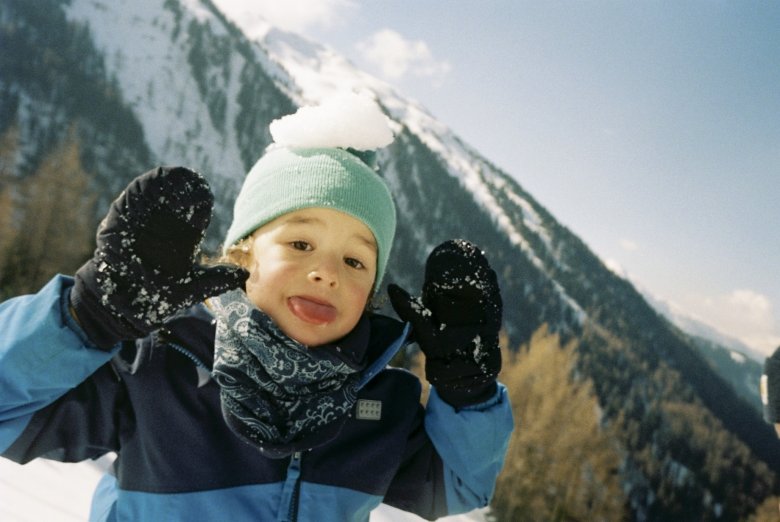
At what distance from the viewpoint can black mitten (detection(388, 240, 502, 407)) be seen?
1.25 m

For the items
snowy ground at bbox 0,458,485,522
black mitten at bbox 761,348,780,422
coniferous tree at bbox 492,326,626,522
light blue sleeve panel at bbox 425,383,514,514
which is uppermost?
black mitten at bbox 761,348,780,422

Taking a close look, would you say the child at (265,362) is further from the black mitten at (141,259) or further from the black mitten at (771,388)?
the black mitten at (771,388)

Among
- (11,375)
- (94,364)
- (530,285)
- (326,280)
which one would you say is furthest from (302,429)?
(530,285)

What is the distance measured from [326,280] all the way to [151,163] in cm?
6157

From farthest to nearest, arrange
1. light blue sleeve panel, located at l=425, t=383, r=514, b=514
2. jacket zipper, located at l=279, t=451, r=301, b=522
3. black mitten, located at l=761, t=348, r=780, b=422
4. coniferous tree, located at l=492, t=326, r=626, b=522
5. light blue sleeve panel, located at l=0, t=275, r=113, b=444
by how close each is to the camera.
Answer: coniferous tree, located at l=492, t=326, r=626, b=522 < black mitten, located at l=761, t=348, r=780, b=422 < light blue sleeve panel, located at l=425, t=383, r=514, b=514 < jacket zipper, located at l=279, t=451, r=301, b=522 < light blue sleeve panel, located at l=0, t=275, r=113, b=444

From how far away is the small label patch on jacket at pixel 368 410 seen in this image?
1322 mm

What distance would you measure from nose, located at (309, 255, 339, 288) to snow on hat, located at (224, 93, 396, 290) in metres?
0.19

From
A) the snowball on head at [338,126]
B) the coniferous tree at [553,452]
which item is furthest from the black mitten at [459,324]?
the coniferous tree at [553,452]

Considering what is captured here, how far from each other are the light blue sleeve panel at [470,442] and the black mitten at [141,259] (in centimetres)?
73

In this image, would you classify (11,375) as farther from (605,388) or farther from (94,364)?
(605,388)

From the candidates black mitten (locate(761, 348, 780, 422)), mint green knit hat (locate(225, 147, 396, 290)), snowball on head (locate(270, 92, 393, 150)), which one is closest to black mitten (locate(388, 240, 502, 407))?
mint green knit hat (locate(225, 147, 396, 290))

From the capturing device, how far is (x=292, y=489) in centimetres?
117

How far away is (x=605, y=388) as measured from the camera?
4794 cm

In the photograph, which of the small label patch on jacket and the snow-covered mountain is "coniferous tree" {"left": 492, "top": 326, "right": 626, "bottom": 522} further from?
the small label patch on jacket
